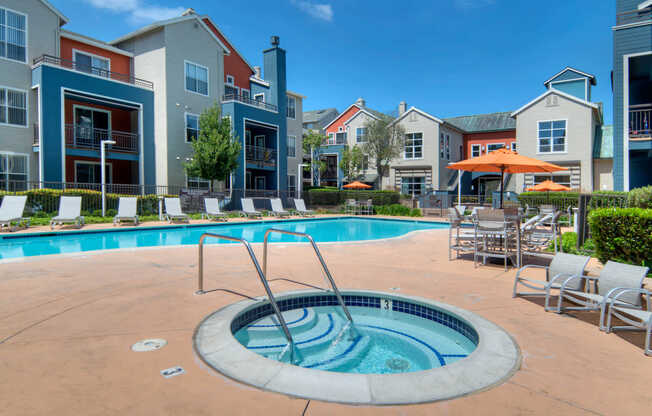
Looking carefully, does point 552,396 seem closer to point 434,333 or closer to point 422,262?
point 434,333

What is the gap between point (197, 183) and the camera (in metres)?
22.3

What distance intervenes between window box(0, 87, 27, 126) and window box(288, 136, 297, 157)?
1656cm

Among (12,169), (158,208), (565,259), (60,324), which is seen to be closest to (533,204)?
(565,259)

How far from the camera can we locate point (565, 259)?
462 centimetres

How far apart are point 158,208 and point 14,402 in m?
16.7

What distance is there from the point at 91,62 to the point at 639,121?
24.9m

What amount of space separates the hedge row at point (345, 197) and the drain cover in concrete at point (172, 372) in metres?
22.8

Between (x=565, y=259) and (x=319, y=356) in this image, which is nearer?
(x=319, y=356)

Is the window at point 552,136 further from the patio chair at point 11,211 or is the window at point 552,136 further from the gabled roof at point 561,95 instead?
the patio chair at point 11,211

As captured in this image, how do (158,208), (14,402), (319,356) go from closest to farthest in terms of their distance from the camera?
(14,402), (319,356), (158,208)

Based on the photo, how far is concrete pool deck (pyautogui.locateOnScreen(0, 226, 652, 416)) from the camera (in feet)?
7.91

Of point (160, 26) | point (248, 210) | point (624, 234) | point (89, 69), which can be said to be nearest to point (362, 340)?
point (624, 234)

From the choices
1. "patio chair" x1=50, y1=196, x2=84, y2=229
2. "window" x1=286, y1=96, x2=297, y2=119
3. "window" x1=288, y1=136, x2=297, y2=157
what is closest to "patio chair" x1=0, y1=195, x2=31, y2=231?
"patio chair" x1=50, y1=196, x2=84, y2=229

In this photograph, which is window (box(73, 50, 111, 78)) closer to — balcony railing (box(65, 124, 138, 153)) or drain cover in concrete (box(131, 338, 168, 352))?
balcony railing (box(65, 124, 138, 153))
